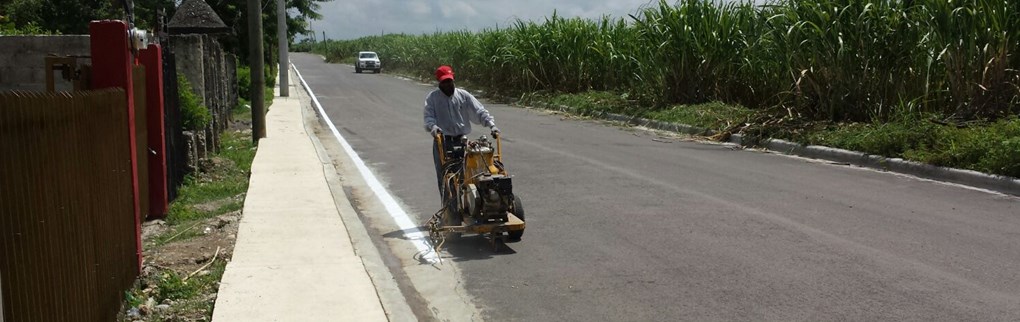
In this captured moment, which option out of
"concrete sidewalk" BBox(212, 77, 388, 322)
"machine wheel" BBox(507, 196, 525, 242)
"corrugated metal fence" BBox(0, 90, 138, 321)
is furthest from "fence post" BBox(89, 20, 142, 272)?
"machine wheel" BBox(507, 196, 525, 242)

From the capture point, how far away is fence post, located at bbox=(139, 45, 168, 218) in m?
9.49

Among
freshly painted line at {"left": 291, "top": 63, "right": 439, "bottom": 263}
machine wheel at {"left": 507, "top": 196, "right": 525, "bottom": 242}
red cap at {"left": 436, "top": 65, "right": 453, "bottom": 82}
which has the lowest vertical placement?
freshly painted line at {"left": 291, "top": 63, "right": 439, "bottom": 263}

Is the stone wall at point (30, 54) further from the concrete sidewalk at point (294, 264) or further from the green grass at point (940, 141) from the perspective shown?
the green grass at point (940, 141)

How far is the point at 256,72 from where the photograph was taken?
17375mm

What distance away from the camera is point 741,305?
6.14 m

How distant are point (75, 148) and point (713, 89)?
18726 mm

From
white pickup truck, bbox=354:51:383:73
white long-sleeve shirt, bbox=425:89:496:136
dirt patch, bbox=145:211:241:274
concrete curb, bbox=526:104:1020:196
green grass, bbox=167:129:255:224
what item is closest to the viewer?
dirt patch, bbox=145:211:241:274

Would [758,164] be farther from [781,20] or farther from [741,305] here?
[741,305]

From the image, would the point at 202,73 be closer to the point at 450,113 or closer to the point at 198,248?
the point at 198,248

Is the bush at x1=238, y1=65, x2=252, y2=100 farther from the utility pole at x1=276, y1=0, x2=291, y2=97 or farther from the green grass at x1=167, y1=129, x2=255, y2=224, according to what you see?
the green grass at x1=167, y1=129, x2=255, y2=224

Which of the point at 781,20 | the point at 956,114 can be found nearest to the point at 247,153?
the point at 781,20

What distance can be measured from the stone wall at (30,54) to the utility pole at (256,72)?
6053 mm

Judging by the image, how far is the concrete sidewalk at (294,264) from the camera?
607 cm

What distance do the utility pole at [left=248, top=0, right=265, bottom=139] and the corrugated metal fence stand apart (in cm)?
1061
